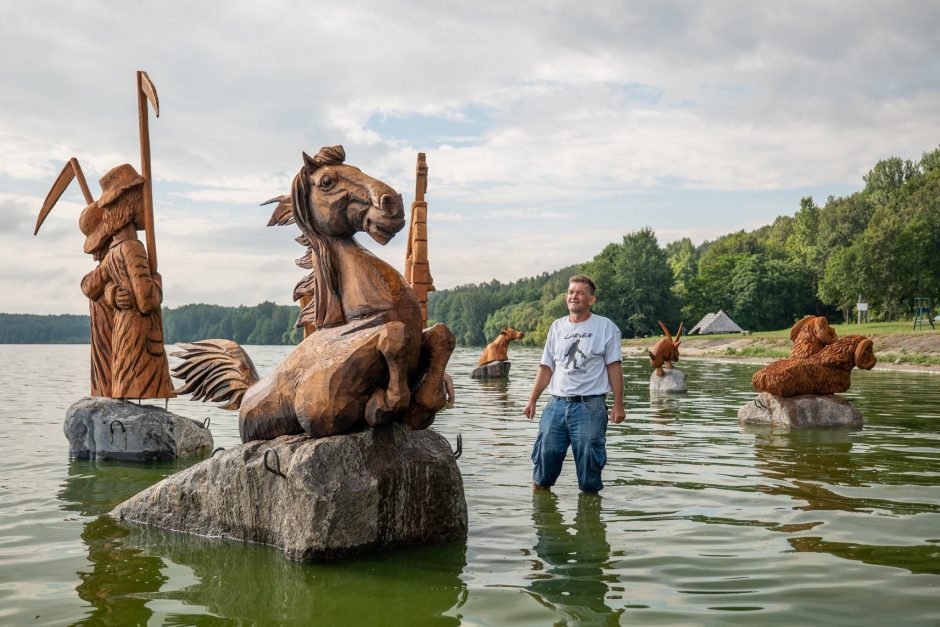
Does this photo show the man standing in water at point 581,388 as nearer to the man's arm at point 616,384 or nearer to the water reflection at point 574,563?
the man's arm at point 616,384

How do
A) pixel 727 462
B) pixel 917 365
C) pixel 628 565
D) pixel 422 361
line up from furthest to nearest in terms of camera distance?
pixel 917 365 → pixel 727 462 → pixel 422 361 → pixel 628 565

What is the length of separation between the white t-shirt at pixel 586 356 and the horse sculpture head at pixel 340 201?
1982mm

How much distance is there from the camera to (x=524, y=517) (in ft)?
19.7

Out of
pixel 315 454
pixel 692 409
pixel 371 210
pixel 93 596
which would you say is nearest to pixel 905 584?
pixel 315 454

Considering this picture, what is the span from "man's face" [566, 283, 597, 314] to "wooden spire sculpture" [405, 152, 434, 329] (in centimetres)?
282

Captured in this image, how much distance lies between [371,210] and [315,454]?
5.29 ft

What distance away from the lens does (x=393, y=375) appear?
484 centimetres

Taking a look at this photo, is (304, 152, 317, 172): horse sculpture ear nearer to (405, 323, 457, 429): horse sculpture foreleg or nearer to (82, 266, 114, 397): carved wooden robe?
(405, 323, 457, 429): horse sculpture foreleg

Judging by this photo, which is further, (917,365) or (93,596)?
(917,365)

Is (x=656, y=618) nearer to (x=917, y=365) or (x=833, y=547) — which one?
(x=833, y=547)

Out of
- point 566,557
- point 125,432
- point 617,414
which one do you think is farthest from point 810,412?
point 125,432

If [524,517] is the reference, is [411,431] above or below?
above

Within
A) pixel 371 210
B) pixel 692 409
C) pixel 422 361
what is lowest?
pixel 692 409

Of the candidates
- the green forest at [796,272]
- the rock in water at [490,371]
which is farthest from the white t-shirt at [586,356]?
the green forest at [796,272]
